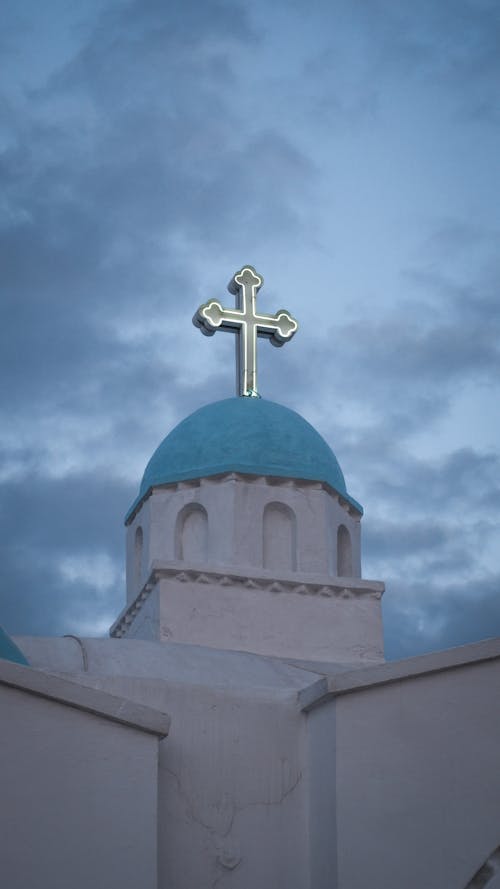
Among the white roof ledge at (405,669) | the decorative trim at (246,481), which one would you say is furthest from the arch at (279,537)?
the white roof ledge at (405,669)

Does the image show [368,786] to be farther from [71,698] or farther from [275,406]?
[275,406]

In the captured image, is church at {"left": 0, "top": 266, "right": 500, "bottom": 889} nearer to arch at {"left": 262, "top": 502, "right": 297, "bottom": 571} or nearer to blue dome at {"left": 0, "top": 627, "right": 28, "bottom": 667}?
blue dome at {"left": 0, "top": 627, "right": 28, "bottom": 667}

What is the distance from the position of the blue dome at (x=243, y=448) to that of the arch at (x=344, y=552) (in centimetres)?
39

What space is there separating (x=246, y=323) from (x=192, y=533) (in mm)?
2815

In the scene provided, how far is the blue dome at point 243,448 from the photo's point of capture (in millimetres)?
14641

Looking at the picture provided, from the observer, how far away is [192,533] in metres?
14.7

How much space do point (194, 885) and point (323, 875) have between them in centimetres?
90

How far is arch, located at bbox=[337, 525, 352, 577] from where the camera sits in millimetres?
15133

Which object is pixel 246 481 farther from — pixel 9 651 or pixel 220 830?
pixel 220 830

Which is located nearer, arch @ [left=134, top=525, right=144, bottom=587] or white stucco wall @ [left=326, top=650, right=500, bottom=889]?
white stucco wall @ [left=326, top=650, right=500, bottom=889]

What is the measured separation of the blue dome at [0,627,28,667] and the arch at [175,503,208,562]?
5.15m

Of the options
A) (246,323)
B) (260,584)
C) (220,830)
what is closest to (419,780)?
(220,830)

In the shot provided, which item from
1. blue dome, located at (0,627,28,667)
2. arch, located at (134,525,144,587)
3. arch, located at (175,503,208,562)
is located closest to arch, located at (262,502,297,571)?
arch, located at (175,503,208,562)

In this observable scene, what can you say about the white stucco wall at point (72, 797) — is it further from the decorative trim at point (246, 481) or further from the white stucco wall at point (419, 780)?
the decorative trim at point (246, 481)
